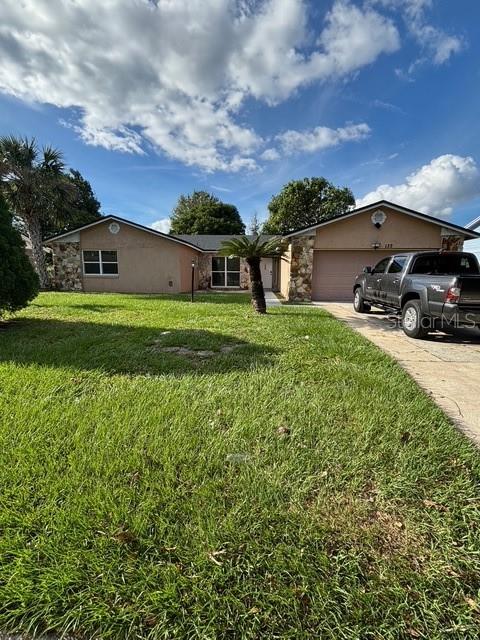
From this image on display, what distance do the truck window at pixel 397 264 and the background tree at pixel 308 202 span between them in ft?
88.5

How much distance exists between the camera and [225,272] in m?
19.4

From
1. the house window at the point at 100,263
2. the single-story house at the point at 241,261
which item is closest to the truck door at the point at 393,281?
the single-story house at the point at 241,261

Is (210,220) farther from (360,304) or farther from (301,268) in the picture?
(360,304)

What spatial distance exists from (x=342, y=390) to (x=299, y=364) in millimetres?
1029

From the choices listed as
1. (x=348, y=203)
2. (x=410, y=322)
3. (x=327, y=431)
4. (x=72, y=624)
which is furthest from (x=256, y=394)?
(x=348, y=203)

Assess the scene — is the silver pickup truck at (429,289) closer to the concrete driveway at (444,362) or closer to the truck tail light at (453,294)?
the truck tail light at (453,294)

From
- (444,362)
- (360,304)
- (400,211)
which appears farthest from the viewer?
(400,211)

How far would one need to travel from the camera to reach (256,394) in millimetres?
3447

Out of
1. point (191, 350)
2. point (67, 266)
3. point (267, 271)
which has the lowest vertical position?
point (191, 350)

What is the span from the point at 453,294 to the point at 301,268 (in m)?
7.72

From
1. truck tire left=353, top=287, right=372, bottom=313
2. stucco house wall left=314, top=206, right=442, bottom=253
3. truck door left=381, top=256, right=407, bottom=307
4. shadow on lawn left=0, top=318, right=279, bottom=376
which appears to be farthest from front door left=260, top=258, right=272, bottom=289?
shadow on lawn left=0, top=318, right=279, bottom=376

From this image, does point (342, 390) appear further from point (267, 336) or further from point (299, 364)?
point (267, 336)

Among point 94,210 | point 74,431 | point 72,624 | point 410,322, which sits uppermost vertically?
point 94,210

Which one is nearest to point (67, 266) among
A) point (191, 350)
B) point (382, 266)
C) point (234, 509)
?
point (191, 350)
